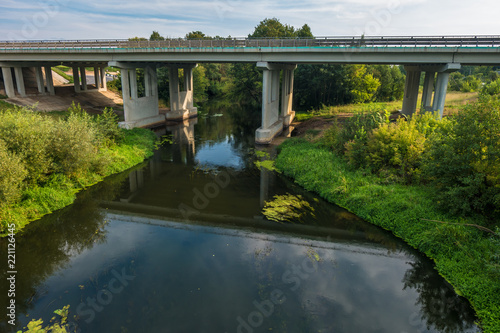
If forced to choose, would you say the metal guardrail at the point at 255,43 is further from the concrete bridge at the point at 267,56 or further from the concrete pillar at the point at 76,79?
the concrete pillar at the point at 76,79

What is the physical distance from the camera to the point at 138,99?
40.3 meters

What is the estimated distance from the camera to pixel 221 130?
148 ft

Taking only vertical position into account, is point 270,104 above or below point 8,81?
below

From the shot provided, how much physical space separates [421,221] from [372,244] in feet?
8.84

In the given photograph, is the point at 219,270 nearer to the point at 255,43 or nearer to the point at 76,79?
the point at 255,43

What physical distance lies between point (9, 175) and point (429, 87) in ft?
128

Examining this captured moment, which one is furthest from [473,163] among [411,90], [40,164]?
[411,90]

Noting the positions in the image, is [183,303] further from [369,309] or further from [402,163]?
[402,163]

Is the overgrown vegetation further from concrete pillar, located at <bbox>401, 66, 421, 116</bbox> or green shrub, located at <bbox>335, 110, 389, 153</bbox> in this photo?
concrete pillar, located at <bbox>401, 66, 421, 116</bbox>

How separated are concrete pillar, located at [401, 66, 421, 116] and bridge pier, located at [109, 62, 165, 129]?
33177 mm

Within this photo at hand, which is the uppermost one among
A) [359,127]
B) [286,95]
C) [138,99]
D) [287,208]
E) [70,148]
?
[286,95]

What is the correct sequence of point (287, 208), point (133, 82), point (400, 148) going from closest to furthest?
1. point (287, 208)
2. point (400, 148)
3. point (133, 82)

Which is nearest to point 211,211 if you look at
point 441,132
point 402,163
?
point 402,163

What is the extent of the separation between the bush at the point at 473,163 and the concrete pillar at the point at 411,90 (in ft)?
90.2
